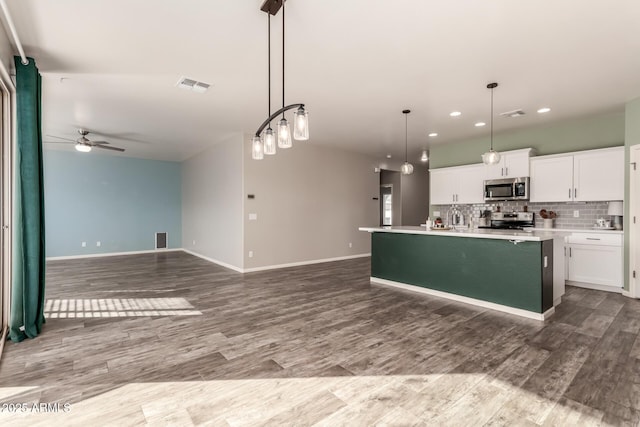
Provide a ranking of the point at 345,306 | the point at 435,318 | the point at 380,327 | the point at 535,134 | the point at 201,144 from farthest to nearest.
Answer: the point at 201,144
the point at 535,134
the point at 345,306
the point at 435,318
the point at 380,327

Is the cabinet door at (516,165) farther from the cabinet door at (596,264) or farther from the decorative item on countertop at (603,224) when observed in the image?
the cabinet door at (596,264)

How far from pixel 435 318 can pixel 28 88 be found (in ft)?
16.0

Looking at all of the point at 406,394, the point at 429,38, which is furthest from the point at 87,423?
the point at 429,38

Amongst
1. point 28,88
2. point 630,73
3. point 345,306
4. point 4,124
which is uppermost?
point 630,73

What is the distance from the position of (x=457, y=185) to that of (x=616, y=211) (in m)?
2.55

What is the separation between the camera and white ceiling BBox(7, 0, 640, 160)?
2.52 metres

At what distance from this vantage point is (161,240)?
959 centimetres

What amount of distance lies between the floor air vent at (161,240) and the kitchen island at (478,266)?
7.22 meters

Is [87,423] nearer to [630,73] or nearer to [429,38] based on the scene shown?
[429,38]

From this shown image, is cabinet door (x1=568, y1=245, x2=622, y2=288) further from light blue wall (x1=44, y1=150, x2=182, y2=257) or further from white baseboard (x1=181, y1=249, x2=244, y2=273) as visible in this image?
light blue wall (x1=44, y1=150, x2=182, y2=257)

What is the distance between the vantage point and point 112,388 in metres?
2.17

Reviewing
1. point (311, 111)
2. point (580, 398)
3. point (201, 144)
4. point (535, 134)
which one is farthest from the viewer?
point (201, 144)

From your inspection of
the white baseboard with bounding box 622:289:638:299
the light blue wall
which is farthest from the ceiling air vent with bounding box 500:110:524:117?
the light blue wall

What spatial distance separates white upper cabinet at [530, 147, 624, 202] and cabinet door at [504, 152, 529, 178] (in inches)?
4.4
